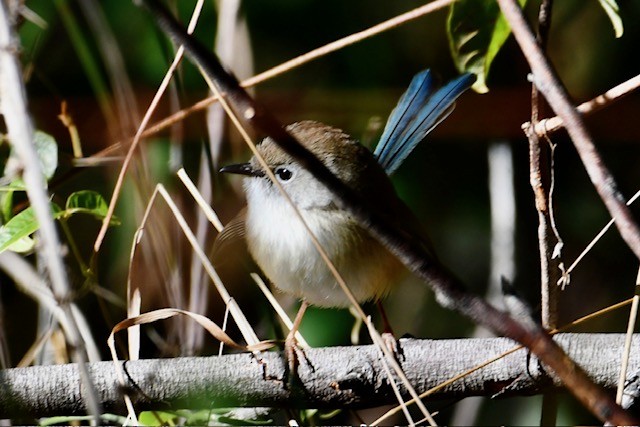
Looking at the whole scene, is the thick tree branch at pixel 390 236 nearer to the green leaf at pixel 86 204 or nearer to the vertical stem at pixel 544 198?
the vertical stem at pixel 544 198

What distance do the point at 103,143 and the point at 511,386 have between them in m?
1.69

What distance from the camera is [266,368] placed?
1688 mm

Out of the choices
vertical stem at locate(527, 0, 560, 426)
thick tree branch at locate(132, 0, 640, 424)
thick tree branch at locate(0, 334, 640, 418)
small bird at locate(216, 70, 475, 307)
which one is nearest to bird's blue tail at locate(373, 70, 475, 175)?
small bird at locate(216, 70, 475, 307)

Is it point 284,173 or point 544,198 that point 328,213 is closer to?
point 284,173

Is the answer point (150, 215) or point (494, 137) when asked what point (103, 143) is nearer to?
point (150, 215)

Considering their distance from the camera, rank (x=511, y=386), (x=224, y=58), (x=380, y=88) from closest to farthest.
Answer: (x=511, y=386)
(x=224, y=58)
(x=380, y=88)

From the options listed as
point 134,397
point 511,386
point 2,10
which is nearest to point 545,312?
point 511,386

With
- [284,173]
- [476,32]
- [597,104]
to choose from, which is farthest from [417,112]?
[597,104]

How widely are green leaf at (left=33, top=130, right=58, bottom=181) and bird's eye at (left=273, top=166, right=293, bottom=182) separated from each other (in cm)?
55

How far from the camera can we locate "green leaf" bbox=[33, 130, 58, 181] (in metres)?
2.02

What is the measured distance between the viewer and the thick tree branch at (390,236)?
3.37ft

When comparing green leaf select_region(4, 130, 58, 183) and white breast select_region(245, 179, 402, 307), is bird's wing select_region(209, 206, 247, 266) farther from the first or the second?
green leaf select_region(4, 130, 58, 183)

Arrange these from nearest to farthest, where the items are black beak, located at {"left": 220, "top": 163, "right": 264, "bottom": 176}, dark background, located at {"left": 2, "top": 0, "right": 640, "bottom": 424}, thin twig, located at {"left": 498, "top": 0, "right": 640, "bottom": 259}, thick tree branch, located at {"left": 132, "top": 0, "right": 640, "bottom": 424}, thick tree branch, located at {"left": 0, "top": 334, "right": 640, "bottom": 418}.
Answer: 1. thick tree branch, located at {"left": 132, "top": 0, "right": 640, "bottom": 424}
2. thin twig, located at {"left": 498, "top": 0, "right": 640, "bottom": 259}
3. thick tree branch, located at {"left": 0, "top": 334, "right": 640, "bottom": 418}
4. black beak, located at {"left": 220, "top": 163, "right": 264, "bottom": 176}
5. dark background, located at {"left": 2, "top": 0, "right": 640, "bottom": 424}

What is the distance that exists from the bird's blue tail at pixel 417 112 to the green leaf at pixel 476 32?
1.52 feet
